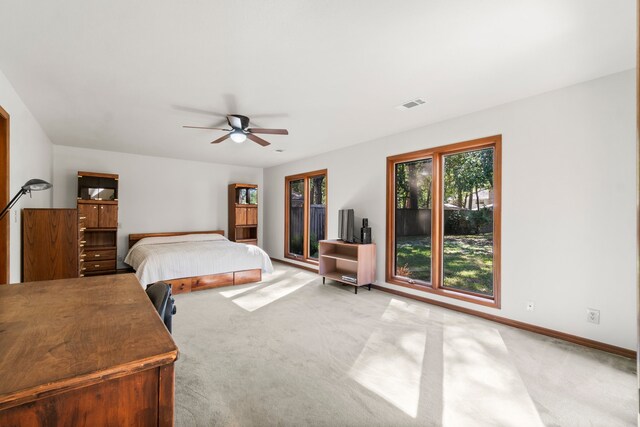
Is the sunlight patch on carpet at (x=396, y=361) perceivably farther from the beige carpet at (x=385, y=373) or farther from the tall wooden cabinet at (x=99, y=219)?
the tall wooden cabinet at (x=99, y=219)

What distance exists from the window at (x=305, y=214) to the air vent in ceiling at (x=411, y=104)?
261cm

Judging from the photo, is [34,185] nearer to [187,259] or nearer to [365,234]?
[187,259]

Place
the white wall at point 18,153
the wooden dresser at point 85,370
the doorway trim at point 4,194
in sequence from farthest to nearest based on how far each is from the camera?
1. the white wall at point 18,153
2. the doorway trim at point 4,194
3. the wooden dresser at point 85,370

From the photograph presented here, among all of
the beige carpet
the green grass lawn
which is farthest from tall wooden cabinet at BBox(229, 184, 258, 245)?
the green grass lawn

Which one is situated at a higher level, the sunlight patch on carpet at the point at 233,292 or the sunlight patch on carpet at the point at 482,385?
the sunlight patch on carpet at the point at 233,292

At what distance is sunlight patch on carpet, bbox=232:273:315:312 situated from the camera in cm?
389

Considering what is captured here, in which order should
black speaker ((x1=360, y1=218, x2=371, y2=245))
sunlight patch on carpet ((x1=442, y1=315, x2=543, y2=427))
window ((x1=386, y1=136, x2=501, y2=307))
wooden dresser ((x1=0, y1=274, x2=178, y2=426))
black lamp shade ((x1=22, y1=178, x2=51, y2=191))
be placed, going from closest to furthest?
wooden dresser ((x1=0, y1=274, x2=178, y2=426)) < sunlight patch on carpet ((x1=442, y1=315, x2=543, y2=427)) < black lamp shade ((x1=22, y1=178, x2=51, y2=191)) < window ((x1=386, y1=136, x2=501, y2=307)) < black speaker ((x1=360, y1=218, x2=371, y2=245))

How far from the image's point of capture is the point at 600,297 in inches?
104

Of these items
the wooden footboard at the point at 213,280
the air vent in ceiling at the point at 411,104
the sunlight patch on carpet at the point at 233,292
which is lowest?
the sunlight patch on carpet at the point at 233,292

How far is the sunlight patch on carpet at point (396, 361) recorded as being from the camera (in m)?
2.01

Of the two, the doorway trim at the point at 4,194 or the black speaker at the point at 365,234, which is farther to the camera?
the black speaker at the point at 365,234

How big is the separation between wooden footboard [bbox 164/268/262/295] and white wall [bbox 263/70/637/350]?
3165 mm

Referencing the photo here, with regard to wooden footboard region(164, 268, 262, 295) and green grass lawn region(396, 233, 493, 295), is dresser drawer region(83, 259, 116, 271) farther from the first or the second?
green grass lawn region(396, 233, 493, 295)

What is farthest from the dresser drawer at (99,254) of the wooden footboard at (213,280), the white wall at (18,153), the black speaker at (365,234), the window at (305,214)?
the black speaker at (365,234)
